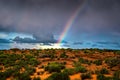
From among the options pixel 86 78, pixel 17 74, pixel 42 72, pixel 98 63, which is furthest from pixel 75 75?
pixel 98 63

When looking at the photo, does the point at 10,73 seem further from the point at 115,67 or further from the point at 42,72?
the point at 115,67

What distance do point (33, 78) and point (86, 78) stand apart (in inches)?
200

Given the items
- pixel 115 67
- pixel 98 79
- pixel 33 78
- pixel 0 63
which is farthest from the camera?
pixel 0 63

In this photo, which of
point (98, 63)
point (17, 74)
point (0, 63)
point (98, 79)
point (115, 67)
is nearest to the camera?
point (98, 79)

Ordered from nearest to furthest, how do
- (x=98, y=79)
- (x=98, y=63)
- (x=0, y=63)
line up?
1. (x=98, y=79)
2. (x=98, y=63)
3. (x=0, y=63)

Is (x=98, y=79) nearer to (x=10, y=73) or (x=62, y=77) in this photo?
(x=62, y=77)

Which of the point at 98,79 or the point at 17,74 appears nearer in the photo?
the point at 98,79

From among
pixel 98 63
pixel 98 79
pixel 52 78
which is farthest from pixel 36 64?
pixel 98 79

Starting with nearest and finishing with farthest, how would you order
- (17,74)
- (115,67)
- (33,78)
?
(33,78)
(17,74)
(115,67)

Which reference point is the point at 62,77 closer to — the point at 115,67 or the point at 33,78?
the point at 33,78

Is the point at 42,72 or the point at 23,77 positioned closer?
the point at 23,77

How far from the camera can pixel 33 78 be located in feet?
68.7

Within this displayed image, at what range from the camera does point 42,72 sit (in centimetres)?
2408

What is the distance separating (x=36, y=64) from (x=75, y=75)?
933cm
